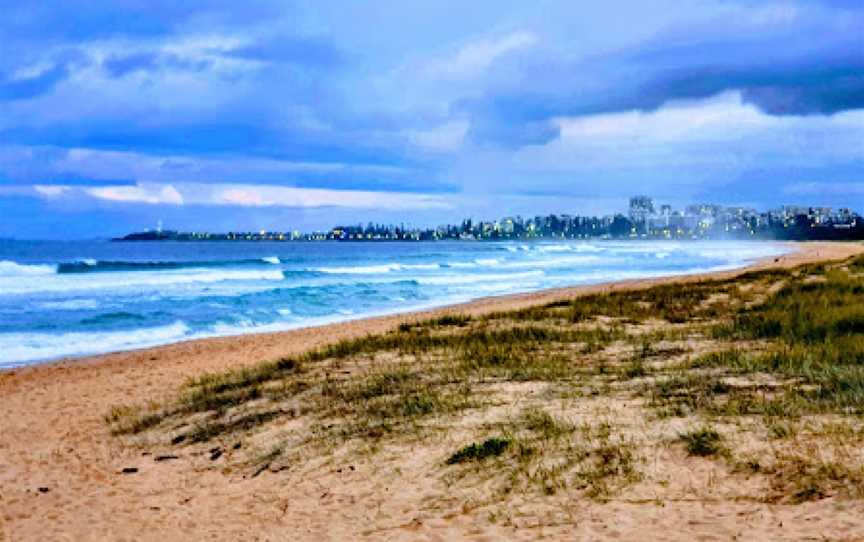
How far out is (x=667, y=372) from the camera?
11281 mm

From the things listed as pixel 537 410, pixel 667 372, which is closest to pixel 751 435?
pixel 537 410

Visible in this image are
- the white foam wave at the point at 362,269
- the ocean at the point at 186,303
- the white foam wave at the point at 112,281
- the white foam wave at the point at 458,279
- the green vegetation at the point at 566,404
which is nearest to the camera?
the green vegetation at the point at 566,404

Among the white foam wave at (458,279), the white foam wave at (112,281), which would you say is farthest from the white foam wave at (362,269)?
the white foam wave at (458,279)

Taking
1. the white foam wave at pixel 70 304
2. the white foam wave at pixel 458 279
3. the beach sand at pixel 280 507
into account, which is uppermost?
the white foam wave at pixel 70 304

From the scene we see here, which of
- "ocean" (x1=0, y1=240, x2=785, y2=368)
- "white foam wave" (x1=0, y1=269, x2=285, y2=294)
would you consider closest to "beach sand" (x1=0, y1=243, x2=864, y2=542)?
"ocean" (x1=0, y1=240, x2=785, y2=368)

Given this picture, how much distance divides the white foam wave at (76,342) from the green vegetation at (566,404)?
27.4 ft

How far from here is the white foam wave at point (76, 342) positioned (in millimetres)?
20969

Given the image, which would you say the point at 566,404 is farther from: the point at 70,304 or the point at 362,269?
the point at 362,269

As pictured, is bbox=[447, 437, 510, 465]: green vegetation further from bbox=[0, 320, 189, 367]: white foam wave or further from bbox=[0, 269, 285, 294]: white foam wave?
bbox=[0, 269, 285, 294]: white foam wave

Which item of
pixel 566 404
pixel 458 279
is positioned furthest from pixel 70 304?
pixel 566 404

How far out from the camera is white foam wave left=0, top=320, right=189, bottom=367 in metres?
21.0

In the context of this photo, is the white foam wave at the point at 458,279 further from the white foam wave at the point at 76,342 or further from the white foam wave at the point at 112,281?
the white foam wave at the point at 76,342

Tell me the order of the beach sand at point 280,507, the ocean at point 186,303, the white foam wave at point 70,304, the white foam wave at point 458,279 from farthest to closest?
the white foam wave at point 458,279 → the white foam wave at point 70,304 → the ocean at point 186,303 → the beach sand at point 280,507

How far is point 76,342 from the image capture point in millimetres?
23234
